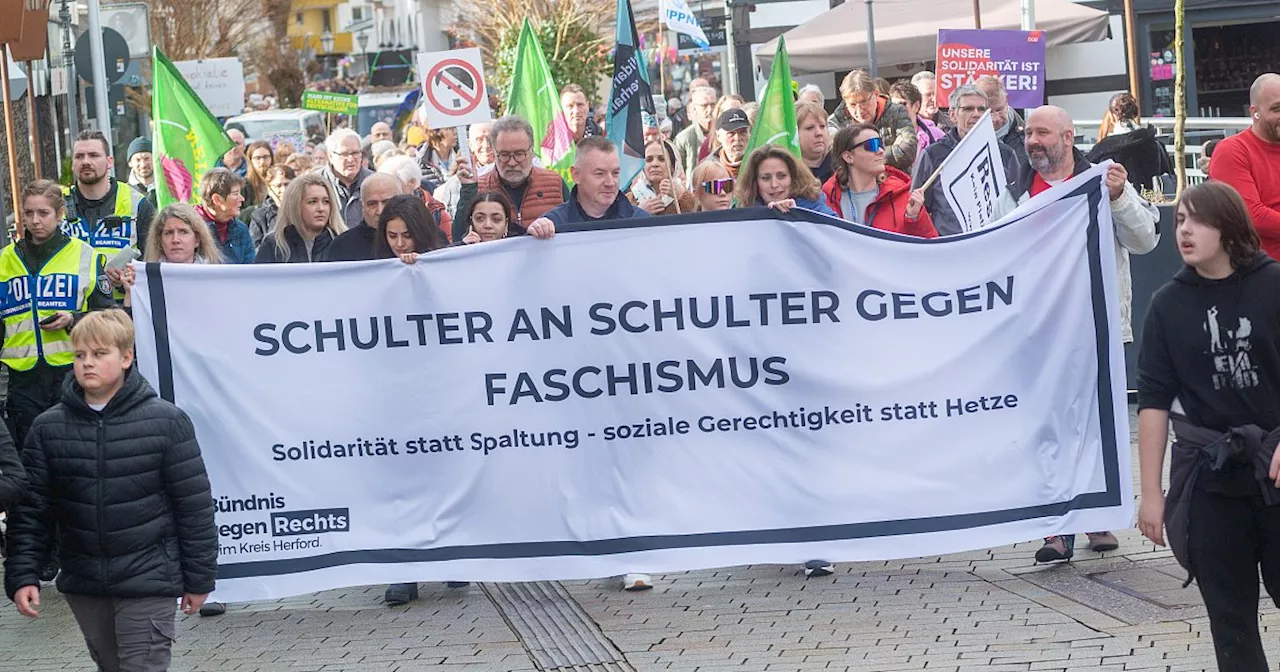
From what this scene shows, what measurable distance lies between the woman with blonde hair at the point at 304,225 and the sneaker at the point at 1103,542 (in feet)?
11.9

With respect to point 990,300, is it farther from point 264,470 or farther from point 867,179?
point 264,470

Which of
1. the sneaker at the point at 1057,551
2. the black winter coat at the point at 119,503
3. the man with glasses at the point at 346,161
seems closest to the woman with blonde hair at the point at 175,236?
the black winter coat at the point at 119,503

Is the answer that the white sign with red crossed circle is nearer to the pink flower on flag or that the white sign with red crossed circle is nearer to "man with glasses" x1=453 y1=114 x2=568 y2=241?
the pink flower on flag

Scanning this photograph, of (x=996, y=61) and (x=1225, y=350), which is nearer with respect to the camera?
(x=1225, y=350)

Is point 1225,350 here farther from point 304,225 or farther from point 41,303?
point 41,303

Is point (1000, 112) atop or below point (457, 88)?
below

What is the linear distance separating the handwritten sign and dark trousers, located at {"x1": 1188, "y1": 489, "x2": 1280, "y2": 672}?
2883cm

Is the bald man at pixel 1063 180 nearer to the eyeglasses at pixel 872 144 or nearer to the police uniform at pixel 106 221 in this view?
the eyeglasses at pixel 872 144

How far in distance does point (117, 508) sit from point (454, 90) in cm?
860

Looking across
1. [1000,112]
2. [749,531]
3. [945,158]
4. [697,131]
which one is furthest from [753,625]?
[697,131]

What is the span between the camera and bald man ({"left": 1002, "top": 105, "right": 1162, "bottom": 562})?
7254 millimetres

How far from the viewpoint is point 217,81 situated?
32594mm

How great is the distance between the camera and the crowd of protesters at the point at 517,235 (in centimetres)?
518

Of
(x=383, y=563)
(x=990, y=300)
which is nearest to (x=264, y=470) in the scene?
(x=383, y=563)
